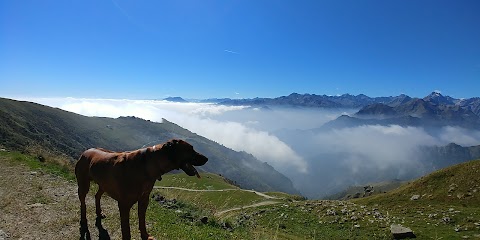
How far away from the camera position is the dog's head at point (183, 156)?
7.19m


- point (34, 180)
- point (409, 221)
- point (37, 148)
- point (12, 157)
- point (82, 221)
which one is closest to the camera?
point (82, 221)

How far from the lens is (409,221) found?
34.9 m

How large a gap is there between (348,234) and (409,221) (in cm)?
909

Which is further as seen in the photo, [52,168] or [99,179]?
[52,168]

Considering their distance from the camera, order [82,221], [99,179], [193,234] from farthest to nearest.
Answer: [193,234] → [82,221] → [99,179]

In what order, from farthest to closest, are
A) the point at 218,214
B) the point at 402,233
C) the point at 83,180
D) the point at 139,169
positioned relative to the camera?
the point at 218,214, the point at 402,233, the point at 83,180, the point at 139,169

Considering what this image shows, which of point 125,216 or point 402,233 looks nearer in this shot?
point 125,216

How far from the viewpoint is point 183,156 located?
→ 723 centimetres

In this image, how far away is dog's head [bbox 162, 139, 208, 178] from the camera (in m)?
7.19

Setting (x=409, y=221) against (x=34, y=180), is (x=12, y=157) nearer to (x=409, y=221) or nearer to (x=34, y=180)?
(x=34, y=180)

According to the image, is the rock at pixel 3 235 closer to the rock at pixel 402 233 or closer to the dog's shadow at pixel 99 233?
the dog's shadow at pixel 99 233

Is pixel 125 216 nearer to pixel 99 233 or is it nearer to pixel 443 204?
pixel 99 233

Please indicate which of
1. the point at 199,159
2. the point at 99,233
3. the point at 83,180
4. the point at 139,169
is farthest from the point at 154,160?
the point at 99,233

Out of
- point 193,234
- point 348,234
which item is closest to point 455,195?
point 348,234
